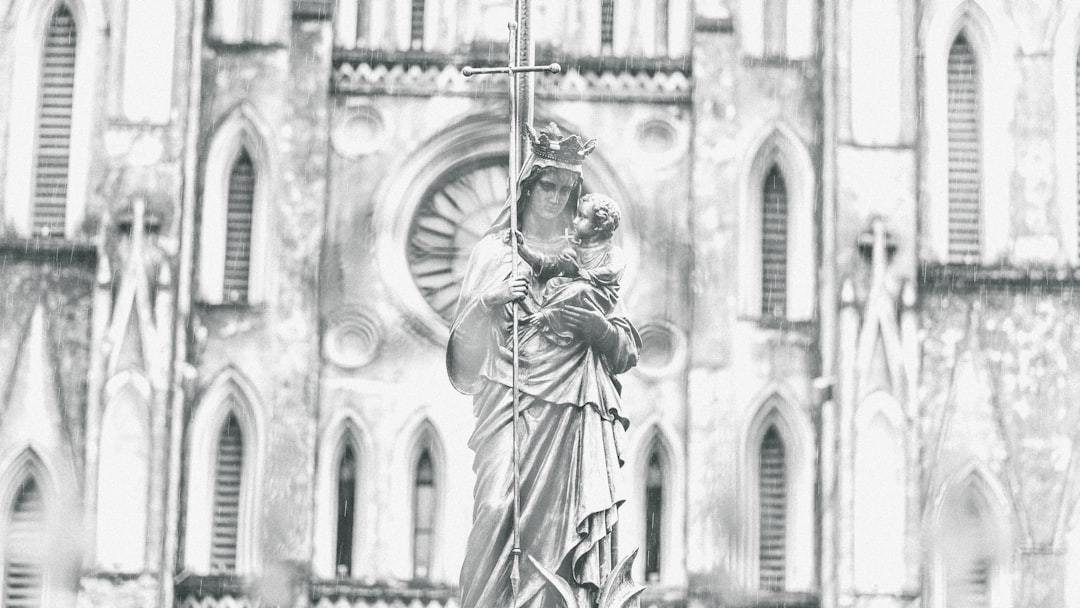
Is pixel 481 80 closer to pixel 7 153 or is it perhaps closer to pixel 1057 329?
pixel 7 153

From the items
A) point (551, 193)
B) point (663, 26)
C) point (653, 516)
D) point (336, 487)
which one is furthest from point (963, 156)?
point (551, 193)

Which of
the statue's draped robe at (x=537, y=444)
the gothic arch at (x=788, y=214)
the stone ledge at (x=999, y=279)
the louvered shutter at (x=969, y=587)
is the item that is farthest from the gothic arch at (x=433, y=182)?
the statue's draped robe at (x=537, y=444)

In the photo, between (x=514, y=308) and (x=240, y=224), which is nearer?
(x=514, y=308)

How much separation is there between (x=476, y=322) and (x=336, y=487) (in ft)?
37.4

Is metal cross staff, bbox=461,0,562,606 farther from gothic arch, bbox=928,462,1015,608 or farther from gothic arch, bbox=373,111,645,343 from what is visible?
gothic arch, bbox=928,462,1015,608

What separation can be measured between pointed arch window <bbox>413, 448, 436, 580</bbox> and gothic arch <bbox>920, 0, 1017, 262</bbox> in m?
4.88

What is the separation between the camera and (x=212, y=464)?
65.8 ft

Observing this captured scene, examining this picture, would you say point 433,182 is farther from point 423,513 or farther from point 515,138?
point 515,138

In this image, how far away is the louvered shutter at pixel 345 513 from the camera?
20.0 meters

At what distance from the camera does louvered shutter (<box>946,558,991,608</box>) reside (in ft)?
65.5

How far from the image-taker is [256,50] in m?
20.7

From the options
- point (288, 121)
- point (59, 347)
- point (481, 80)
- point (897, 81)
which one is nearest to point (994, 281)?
point (897, 81)

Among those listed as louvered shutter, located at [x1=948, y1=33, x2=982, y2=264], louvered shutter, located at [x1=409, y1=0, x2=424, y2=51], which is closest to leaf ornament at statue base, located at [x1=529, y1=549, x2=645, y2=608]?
louvered shutter, located at [x1=948, y1=33, x2=982, y2=264]

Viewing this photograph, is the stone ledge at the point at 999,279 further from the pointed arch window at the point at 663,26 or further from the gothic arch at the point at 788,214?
the pointed arch window at the point at 663,26
